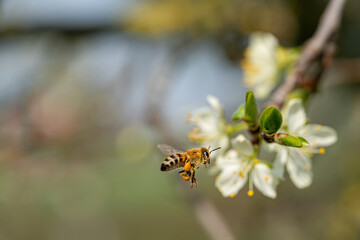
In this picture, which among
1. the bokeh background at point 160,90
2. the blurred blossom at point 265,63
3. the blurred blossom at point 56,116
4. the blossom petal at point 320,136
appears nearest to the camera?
the blossom petal at point 320,136

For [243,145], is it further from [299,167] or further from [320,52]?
[320,52]

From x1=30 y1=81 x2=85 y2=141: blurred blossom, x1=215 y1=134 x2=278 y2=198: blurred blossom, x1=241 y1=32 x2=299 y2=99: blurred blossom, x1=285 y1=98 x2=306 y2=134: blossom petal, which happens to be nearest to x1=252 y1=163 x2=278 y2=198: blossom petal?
x1=215 y1=134 x2=278 y2=198: blurred blossom

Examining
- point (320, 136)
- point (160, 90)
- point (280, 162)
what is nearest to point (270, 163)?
point (280, 162)

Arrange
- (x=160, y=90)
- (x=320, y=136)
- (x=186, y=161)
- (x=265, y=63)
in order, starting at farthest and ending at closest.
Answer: (x=160, y=90) → (x=265, y=63) → (x=320, y=136) → (x=186, y=161)

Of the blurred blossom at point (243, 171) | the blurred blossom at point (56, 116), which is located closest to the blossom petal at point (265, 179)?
the blurred blossom at point (243, 171)

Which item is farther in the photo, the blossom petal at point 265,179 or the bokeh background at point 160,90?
the bokeh background at point 160,90

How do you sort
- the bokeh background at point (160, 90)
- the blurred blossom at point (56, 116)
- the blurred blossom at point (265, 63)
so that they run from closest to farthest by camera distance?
the blurred blossom at point (265, 63)
the bokeh background at point (160, 90)
the blurred blossom at point (56, 116)

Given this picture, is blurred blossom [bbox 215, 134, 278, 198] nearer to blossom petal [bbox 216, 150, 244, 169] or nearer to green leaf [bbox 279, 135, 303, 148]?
blossom petal [bbox 216, 150, 244, 169]

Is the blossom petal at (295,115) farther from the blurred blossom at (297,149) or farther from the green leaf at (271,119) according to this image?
the green leaf at (271,119)
